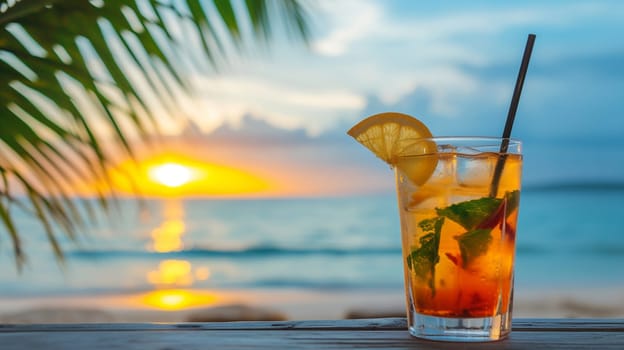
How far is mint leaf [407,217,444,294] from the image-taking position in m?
0.68

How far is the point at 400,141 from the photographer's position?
0.72m

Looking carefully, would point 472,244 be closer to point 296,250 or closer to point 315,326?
point 315,326

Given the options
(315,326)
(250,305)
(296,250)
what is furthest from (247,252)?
(315,326)

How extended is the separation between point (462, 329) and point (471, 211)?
0.11m

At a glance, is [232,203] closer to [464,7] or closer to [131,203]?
[131,203]

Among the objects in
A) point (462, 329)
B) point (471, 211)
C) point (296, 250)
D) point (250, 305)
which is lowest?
point (462, 329)

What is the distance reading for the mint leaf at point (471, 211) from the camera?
68cm

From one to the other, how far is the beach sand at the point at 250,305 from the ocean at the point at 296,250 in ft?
0.89

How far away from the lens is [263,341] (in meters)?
0.66

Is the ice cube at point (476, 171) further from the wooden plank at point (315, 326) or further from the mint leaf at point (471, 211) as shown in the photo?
the wooden plank at point (315, 326)

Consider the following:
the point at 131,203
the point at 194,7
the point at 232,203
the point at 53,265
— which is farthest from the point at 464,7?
the point at 194,7

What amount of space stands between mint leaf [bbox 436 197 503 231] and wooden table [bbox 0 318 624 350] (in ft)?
0.38

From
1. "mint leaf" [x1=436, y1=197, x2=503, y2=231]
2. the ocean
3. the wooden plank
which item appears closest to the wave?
the ocean

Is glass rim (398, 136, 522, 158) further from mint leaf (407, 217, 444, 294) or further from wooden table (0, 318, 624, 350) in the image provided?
wooden table (0, 318, 624, 350)
